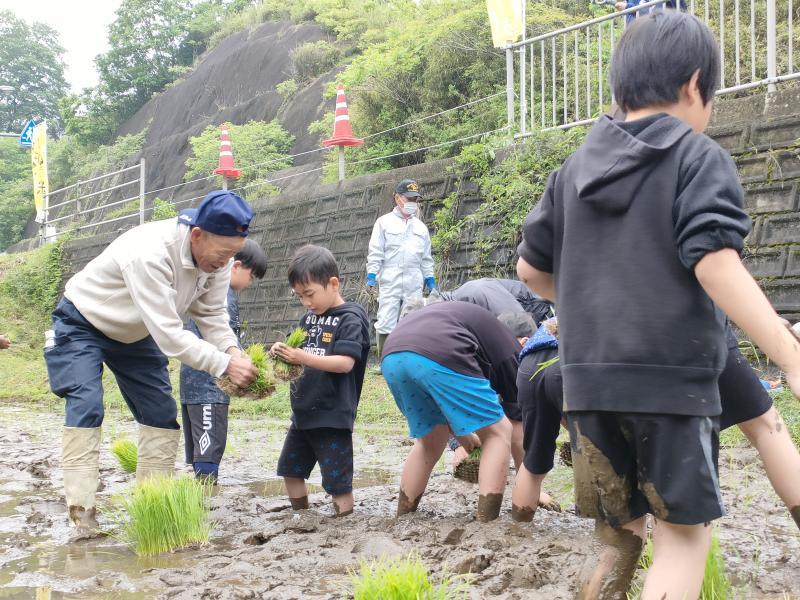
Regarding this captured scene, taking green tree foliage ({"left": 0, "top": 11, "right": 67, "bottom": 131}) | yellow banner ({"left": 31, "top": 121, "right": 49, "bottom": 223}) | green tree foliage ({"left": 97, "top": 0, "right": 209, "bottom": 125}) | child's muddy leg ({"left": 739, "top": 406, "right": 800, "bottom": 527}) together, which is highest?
green tree foliage ({"left": 0, "top": 11, "right": 67, "bottom": 131})

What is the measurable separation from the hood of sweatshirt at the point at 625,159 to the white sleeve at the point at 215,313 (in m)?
2.57

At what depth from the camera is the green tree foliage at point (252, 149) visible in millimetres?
23219

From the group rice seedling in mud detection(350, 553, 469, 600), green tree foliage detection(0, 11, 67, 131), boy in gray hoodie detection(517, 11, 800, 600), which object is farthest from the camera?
green tree foliage detection(0, 11, 67, 131)

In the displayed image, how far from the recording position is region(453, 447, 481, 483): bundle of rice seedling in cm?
467

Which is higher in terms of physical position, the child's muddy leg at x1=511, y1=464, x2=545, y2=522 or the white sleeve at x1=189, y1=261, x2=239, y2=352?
the white sleeve at x1=189, y1=261, x2=239, y2=352

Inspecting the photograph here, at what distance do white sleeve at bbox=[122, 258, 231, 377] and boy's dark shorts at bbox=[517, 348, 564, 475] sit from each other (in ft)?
4.39

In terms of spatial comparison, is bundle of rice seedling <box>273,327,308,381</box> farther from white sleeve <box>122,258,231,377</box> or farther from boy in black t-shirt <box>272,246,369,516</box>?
white sleeve <box>122,258,231,377</box>

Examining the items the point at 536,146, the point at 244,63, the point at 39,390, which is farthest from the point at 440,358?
the point at 244,63

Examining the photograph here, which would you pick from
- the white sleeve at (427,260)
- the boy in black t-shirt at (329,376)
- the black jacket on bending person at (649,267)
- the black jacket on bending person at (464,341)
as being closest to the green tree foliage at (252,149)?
the white sleeve at (427,260)

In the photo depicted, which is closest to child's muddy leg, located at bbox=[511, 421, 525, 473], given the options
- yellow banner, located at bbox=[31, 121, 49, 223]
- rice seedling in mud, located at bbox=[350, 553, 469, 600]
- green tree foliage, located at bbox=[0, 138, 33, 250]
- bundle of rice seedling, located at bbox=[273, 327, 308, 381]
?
bundle of rice seedling, located at bbox=[273, 327, 308, 381]

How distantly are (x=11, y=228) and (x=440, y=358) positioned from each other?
45.3 m

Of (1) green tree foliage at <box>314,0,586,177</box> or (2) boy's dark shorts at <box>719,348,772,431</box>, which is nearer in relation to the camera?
(2) boy's dark shorts at <box>719,348,772,431</box>

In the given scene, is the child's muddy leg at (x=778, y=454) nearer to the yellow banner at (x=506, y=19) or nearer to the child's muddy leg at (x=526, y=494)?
the child's muddy leg at (x=526, y=494)

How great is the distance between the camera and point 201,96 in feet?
123
